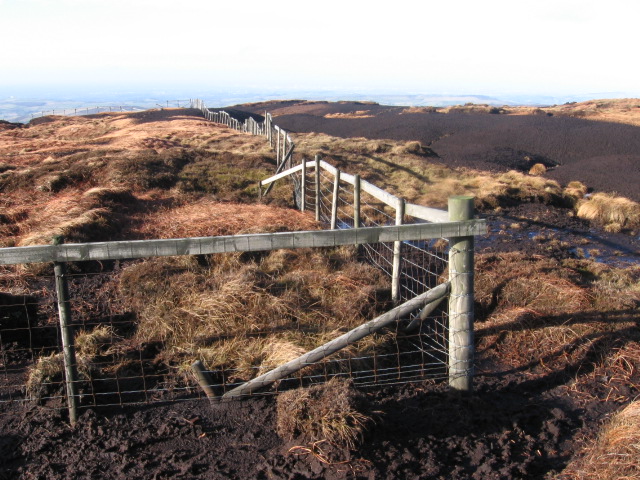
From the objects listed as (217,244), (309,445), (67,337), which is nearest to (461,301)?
(309,445)

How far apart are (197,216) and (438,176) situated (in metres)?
8.15

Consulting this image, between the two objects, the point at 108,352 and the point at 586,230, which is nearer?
the point at 108,352

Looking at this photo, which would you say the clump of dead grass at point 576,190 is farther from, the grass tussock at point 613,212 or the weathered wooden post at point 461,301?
the weathered wooden post at point 461,301

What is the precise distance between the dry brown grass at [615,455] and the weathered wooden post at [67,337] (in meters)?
3.35

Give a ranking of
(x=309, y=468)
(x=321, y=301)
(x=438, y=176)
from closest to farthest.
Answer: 1. (x=309, y=468)
2. (x=321, y=301)
3. (x=438, y=176)

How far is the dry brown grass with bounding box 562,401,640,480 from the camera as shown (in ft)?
10.0

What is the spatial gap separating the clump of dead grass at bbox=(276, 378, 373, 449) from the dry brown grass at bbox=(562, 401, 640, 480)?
1.31m

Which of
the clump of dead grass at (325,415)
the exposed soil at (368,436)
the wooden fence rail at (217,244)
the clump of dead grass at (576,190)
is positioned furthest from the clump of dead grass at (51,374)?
the clump of dead grass at (576,190)

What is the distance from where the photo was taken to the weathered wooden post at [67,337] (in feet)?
12.6

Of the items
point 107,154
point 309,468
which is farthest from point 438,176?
point 309,468

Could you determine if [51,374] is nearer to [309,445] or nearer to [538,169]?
[309,445]

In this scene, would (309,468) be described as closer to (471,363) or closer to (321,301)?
(471,363)

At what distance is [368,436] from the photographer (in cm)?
357

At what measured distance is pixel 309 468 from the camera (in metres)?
3.36
